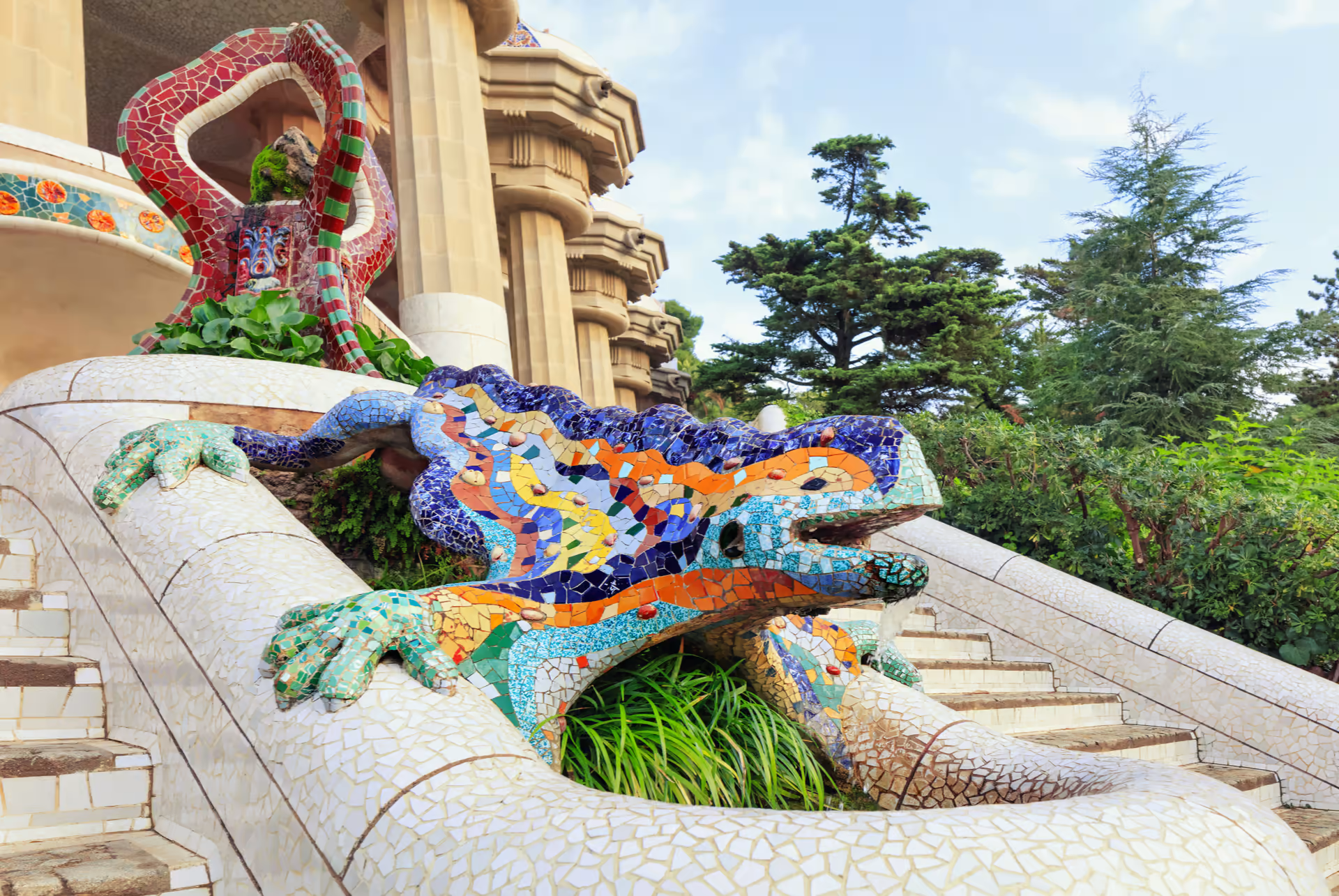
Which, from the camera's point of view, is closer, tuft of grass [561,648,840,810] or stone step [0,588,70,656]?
tuft of grass [561,648,840,810]

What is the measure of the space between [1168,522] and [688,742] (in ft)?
16.4

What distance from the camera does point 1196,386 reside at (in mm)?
14727

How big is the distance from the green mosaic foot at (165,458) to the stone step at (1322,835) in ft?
13.6

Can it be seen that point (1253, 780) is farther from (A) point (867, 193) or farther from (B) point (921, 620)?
(A) point (867, 193)

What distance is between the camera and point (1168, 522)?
6250 mm

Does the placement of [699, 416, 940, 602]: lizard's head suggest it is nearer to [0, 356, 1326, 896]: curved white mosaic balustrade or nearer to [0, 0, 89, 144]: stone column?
[0, 356, 1326, 896]: curved white mosaic balustrade

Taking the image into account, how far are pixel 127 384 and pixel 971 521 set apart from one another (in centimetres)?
597

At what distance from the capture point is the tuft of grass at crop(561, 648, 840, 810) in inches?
97.6

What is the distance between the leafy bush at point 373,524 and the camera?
3.71 m

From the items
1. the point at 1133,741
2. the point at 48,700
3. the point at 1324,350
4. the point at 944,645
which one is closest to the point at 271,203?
the point at 48,700

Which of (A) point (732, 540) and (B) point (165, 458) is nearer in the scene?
(A) point (732, 540)

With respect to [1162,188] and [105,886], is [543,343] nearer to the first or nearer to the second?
[1162,188]

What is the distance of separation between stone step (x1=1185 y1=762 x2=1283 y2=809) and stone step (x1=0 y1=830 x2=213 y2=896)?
4219 mm

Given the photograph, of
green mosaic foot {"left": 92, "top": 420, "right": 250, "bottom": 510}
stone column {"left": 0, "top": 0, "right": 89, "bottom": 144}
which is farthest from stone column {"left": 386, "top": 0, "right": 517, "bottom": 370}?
green mosaic foot {"left": 92, "top": 420, "right": 250, "bottom": 510}
